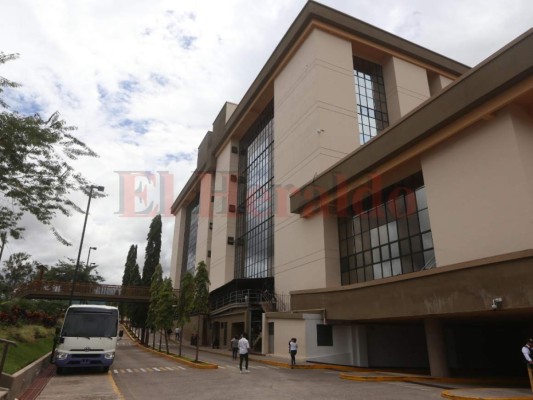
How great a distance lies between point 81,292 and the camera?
Answer: 3822 centimetres

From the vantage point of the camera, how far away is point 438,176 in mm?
18766

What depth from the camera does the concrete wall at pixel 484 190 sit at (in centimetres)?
1498

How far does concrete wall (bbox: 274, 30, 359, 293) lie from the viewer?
27797mm

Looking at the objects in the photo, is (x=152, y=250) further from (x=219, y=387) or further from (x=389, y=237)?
(x=219, y=387)

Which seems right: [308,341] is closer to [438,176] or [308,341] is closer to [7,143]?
[438,176]

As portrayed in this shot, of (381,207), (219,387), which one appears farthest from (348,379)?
(381,207)

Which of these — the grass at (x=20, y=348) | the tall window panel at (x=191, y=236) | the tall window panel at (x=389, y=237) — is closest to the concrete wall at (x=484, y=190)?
the tall window panel at (x=389, y=237)

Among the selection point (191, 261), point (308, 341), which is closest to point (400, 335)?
point (308, 341)

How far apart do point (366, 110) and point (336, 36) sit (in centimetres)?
733

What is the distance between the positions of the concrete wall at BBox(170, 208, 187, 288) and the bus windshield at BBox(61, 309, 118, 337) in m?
58.2

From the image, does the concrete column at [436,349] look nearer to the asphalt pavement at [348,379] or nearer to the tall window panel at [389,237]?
the asphalt pavement at [348,379]

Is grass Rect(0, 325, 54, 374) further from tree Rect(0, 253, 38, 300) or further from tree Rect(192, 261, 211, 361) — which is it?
tree Rect(0, 253, 38, 300)

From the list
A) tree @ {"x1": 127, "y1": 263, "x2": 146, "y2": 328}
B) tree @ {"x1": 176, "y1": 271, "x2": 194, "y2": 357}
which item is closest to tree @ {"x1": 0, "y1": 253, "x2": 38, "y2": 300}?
tree @ {"x1": 127, "y1": 263, "x2": 146, "y2": 328}

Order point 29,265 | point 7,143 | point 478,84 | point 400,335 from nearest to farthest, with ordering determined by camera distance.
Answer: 1. point 7,143
2. point 478,84
3. point 400,335
4. point 29,265
